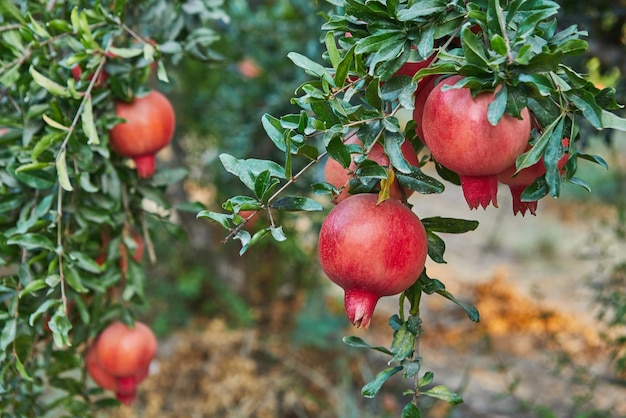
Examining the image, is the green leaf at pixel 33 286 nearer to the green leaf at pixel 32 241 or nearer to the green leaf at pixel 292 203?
the green leaf at pixel 32 241

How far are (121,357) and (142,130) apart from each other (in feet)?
0.98

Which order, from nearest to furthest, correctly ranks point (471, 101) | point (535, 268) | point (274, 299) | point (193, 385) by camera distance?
point (471, 101) → point (193, 385) → point (274, 299) → point (535, 268)

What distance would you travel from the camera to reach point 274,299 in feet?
8.76

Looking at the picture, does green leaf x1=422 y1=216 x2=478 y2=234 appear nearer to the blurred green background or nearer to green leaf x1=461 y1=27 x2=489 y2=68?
green leaf x1=461 y1=27 x2=489 y2=68

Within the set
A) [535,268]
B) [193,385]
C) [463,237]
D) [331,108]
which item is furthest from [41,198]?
[463,237]

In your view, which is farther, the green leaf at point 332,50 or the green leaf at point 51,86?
the green leaf at point 51,86

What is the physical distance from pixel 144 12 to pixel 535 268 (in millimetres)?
3259

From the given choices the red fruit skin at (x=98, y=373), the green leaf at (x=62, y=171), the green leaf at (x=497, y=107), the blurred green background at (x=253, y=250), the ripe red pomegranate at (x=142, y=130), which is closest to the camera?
the green leaf at (x=497, y=107)

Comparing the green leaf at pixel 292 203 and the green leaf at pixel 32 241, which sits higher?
the green leaf at pixel 292 203

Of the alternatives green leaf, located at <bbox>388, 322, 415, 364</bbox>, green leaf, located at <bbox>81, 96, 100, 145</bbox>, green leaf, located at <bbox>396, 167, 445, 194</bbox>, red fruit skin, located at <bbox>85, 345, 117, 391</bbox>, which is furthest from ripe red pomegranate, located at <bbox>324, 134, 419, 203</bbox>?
red fruit skin, located at <bbox>85, 345, 117, 391</bbox>

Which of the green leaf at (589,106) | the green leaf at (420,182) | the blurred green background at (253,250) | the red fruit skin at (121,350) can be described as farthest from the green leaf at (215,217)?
the blurred green background at (253,250)

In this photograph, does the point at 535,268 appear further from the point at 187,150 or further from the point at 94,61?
the point at 94,61

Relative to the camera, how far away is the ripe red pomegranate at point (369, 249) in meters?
0.48

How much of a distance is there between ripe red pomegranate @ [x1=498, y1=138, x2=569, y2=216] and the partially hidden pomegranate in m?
0.55
